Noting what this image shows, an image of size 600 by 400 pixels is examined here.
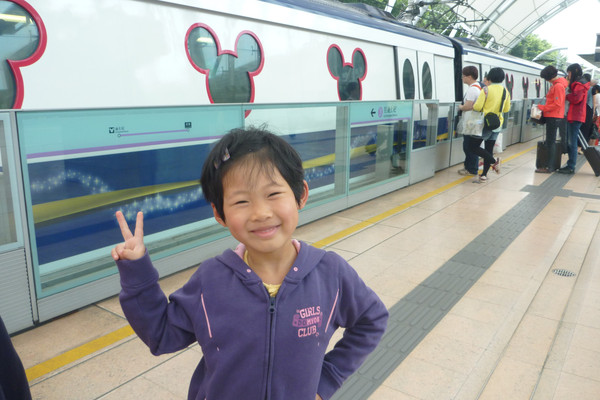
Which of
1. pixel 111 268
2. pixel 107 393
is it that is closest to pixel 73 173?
pixel 111 268

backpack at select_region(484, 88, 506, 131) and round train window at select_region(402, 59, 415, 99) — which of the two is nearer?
round train window at select_region(402, 59, 415, 99)

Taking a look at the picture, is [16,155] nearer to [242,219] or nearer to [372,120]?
[242,219]

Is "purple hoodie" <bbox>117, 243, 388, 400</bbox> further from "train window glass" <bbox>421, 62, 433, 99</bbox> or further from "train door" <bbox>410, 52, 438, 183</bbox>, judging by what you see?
"train window glass" <bbox>421, 62, 433, 99</bbox>

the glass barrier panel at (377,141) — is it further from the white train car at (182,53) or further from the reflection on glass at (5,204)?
Result: the reflection on glass at (5,204)

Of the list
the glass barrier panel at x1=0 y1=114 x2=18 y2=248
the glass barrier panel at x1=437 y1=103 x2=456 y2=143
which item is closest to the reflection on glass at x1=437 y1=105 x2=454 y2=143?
the glass barrier panel at x1=437 y1=103 x2=456 y2=143

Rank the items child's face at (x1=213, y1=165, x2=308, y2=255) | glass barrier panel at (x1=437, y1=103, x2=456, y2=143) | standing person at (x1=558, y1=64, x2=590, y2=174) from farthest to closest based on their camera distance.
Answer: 1. glass barrier panel at (x1=437, y1=103, x2=456, y2=143)
2. standing person at (x1=558, y1=64, x2=590, y2=174)
3. child's face at (x1=213, y1=165, x2=308, y2=255)

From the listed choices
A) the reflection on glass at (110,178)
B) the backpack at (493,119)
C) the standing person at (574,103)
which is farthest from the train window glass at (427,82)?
the reflection on glass at (110,178)

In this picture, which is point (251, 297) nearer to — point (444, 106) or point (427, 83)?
point (427, 83)

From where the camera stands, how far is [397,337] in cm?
315

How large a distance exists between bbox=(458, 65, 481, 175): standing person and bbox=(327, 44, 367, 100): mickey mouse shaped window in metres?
2.43

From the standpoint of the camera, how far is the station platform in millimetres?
2629

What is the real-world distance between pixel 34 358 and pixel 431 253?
3.37m

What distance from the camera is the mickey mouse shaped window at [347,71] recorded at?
605 cm

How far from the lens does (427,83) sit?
8.78 meters
